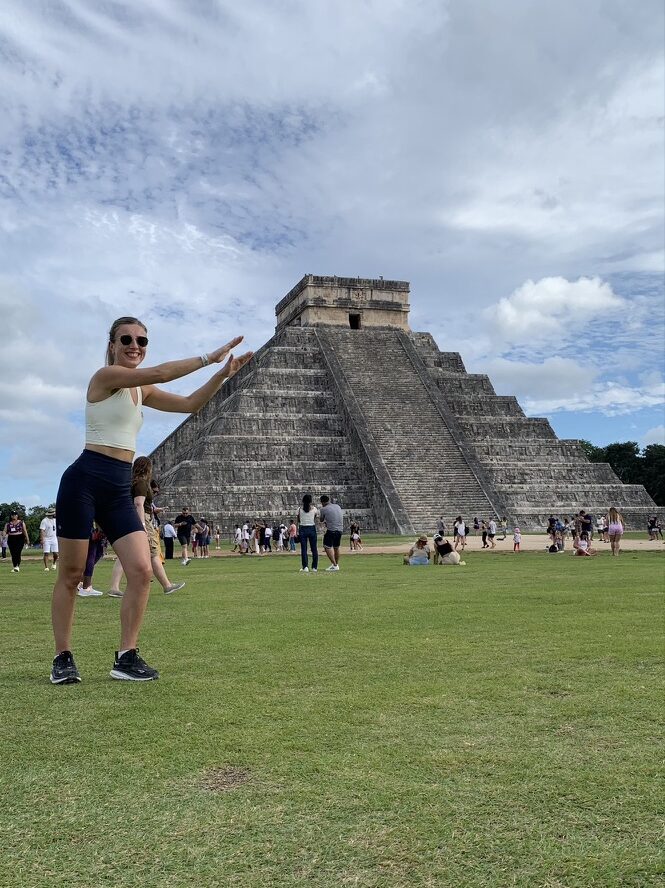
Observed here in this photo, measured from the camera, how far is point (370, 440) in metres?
35.1

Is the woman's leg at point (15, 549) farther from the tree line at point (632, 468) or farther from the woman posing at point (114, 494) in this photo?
the tree line at point (632, 468)

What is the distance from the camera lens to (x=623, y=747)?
10.4 ft

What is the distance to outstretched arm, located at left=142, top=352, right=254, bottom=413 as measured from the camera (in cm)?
447

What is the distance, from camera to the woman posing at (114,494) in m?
4.50

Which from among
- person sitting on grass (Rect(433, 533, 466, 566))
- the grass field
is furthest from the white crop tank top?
person sitting on grass (Rect(433, 533, 466, 566))

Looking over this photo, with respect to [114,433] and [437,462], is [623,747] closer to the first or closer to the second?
[114,433]

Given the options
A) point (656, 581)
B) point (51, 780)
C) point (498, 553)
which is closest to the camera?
point (51, 780)

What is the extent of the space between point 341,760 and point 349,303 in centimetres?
4140

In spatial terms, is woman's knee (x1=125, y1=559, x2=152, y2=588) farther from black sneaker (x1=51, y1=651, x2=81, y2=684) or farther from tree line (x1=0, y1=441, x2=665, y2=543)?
tree line (x1=0, y1=441, x2=665, y2=543)

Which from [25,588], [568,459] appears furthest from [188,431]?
[25,588]

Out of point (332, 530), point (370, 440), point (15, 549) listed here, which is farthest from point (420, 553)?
point (370, 440)

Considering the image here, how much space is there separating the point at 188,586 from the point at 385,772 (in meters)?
8.48

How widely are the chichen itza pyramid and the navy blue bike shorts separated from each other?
85.0ft

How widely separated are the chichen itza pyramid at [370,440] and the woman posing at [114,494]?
25.9 meters
